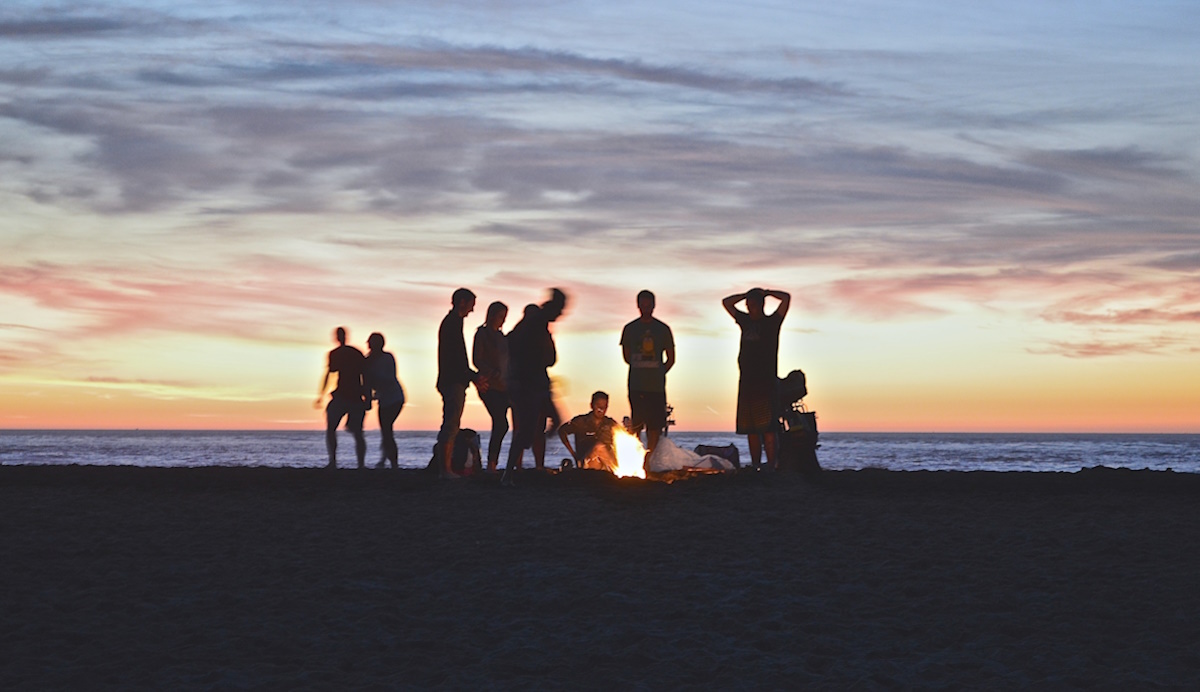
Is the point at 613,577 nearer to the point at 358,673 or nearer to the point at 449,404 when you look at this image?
the point at 358,673

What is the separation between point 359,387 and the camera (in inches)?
586

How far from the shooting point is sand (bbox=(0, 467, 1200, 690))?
6188 mm

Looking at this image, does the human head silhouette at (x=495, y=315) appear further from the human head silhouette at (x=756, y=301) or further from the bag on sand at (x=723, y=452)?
the bag on sand at (x=723, y=452)

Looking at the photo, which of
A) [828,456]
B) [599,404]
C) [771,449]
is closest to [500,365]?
[599,404]

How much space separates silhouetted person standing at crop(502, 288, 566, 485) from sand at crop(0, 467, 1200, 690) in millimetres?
1052

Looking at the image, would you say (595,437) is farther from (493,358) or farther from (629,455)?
(493,358)

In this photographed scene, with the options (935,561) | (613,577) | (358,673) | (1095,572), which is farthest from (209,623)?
(1095,572)

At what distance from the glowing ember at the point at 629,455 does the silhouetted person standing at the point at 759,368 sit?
66.2 inches

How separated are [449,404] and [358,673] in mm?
6552

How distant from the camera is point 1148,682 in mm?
5898

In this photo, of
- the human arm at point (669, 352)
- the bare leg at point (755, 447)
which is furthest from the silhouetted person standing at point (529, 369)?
the bare leg at point (755, 447)

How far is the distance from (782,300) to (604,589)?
6.35 metres

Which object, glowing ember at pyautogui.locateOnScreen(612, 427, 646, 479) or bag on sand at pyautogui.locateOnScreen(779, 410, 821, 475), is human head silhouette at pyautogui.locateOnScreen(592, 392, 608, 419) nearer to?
glowing ember at pyautogui.locateOnScreen(612, 427, 646, 479)

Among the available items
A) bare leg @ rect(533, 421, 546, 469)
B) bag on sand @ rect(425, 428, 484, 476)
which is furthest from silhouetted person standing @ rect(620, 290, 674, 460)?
bag on sand @ rect(425, 428, 484, 476)
